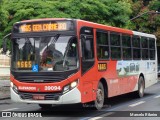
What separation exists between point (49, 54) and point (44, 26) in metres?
0.93

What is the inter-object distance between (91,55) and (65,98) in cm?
182

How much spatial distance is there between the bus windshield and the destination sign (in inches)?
10.7

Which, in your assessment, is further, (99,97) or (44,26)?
(99,97)

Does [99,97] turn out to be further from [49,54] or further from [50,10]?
[50,10]

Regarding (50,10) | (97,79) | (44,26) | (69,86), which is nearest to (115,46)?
(97,79)

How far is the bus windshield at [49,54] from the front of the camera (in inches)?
460

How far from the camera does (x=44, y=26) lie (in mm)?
12141

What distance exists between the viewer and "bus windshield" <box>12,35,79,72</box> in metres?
11.7

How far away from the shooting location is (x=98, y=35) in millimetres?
13258

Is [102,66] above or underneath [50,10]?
underneath

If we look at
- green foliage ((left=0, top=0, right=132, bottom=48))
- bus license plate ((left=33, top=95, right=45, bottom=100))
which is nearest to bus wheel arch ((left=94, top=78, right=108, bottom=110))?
bus license plate ((left=33, top=95, right=45, bottom=100))

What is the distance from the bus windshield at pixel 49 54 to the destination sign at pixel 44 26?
0.89 ft

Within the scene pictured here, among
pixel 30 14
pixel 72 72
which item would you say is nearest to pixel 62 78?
pixel 72 72

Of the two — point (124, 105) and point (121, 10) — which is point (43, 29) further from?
point (121, 10)
